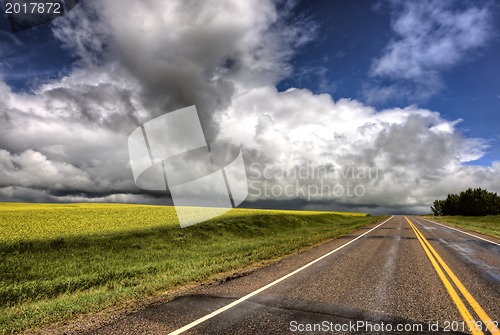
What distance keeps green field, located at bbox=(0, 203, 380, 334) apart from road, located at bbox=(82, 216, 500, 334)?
1.80m

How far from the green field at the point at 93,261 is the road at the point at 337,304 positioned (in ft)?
5.91

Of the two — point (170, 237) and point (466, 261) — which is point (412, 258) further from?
point (170, 237)

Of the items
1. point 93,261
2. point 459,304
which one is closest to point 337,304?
point 459,304

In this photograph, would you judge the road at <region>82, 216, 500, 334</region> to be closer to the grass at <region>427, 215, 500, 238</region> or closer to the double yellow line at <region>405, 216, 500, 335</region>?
the double yellow line at <region>405, 216, 500, 335</region>

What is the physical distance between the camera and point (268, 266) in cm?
1118

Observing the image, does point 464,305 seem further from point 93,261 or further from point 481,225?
point 481,225

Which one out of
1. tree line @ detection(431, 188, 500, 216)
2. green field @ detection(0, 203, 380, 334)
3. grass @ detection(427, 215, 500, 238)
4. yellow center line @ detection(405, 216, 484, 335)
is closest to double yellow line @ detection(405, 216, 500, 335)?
yellow center line @ detection(405, 216, 484, 335)

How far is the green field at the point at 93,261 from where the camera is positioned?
7658 millimetres

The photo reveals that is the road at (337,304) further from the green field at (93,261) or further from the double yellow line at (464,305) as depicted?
the green field at (93,261)

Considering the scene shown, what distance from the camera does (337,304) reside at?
6.39 meters

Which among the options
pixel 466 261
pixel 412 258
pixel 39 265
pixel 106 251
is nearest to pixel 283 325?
pixel 412 258

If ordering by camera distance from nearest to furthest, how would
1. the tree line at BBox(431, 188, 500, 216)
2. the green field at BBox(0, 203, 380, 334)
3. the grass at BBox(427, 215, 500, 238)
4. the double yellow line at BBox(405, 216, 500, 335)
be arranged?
the double yellow line at BBox(405, 216, 500, 335) → the green field at BBox(0, 203, 380, 334) → the grass at BBox(427, 215, 500, 238) → the tree line at BBox(431, 188, 500, 216)

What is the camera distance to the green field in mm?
7658

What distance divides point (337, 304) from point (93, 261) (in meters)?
12.3
